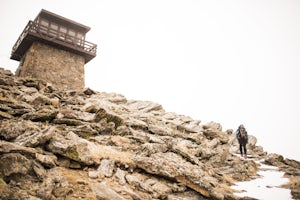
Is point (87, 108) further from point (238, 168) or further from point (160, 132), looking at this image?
point (238, 168)

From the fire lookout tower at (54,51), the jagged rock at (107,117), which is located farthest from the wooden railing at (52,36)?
the jagged rock at (107,117)

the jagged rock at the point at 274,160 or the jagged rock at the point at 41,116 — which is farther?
the jagged rock at the point at 274,160

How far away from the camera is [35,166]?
20.5 ft

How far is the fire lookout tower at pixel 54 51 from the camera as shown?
84.0 ft

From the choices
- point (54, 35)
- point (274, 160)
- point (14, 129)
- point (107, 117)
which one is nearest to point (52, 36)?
point (54, 35)

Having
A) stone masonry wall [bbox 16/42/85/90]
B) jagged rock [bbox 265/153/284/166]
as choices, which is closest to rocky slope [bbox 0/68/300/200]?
jagged rock [bbox 265/153/284/166]

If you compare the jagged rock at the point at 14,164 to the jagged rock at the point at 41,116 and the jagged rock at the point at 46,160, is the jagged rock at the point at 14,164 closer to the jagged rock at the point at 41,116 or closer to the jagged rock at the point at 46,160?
the jagged rock at the point at 46,160

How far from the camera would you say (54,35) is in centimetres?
2859

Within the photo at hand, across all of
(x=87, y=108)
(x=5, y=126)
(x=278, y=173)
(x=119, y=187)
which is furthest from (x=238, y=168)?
(x=5, y=126)

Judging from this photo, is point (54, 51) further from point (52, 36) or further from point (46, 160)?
point (46, 160)

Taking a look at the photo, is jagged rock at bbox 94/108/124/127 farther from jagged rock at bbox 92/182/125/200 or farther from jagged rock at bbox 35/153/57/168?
jagged rock at bbox 92/182/125/200

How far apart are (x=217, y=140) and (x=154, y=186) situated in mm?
13799

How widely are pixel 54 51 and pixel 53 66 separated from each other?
89.0 inches

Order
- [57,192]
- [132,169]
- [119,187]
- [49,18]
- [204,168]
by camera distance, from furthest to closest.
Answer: [49,18]
[204,168]
[132,169]
[119,187]
[57,192]
